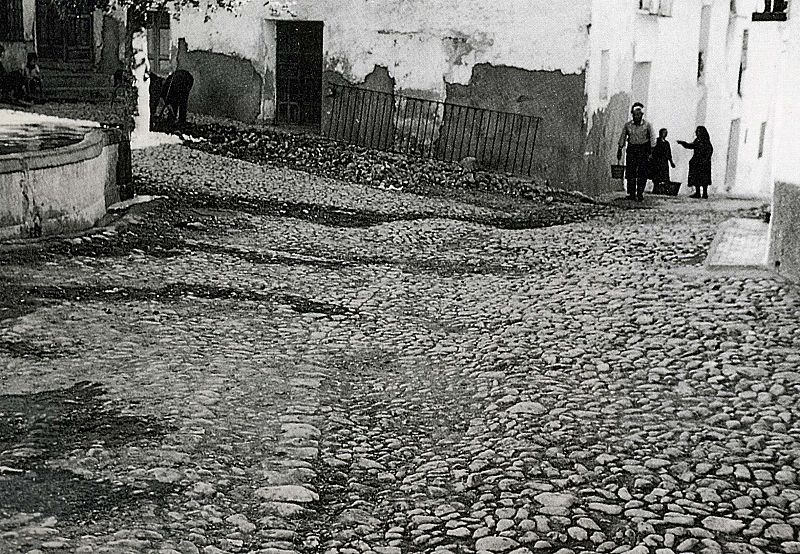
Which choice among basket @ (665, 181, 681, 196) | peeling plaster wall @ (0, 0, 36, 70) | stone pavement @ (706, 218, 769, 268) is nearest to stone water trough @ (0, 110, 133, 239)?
stone pavement @ (706, 218, 769, 268)

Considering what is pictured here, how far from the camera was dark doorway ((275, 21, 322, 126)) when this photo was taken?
20.6 m

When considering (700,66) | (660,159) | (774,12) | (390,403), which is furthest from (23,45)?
(390,403)

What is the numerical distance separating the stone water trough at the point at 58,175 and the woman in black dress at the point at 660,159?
33.5 ft

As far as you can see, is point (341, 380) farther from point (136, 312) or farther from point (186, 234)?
point (186, 234)

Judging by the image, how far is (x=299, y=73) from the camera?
20.8m

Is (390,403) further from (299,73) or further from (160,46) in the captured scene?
(160,46)

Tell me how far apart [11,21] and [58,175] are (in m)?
12.7

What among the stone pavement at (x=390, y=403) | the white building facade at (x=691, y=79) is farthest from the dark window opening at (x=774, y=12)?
the white building facade at (x=691, y=79)

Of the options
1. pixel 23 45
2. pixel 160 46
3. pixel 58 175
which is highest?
pixel 160 46

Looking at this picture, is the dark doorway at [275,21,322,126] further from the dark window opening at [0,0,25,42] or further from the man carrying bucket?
the man carrying bucket

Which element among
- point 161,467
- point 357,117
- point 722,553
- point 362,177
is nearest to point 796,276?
point 722,553

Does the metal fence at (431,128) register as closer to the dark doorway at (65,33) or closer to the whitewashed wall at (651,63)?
the whitewashed wall at (651,63)

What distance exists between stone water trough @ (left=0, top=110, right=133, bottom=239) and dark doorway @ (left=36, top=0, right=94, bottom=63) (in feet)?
38.6

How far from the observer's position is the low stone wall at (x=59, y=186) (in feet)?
30.3
